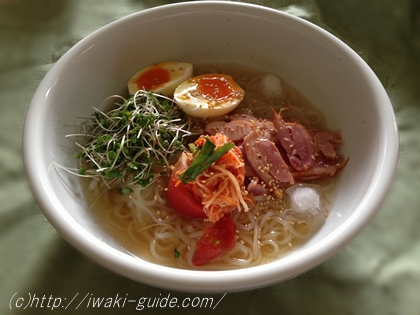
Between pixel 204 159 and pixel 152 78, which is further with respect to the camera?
pixel 152 78

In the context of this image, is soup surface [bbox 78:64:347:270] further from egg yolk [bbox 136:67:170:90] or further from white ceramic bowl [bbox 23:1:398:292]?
egg yolk [bbox 136:67:170:90]

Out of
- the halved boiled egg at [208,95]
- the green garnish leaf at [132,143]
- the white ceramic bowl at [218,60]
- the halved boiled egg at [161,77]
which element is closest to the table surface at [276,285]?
the white ceramic bowl at [218,60]

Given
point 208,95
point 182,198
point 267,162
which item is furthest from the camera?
point 208,95

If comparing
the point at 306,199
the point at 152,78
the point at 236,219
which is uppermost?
the point at 152,78

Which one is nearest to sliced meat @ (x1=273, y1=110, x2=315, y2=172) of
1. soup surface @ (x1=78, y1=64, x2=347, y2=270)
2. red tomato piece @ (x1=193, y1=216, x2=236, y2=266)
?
soup surface @ (x1=78, y1=64, x2=347, y2=270)

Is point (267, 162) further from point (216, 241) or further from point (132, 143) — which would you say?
point (132, 143)

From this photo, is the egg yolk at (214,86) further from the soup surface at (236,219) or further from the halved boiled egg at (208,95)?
the soup surface at (236,219)

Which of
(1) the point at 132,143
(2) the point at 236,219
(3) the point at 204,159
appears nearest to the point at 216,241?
(2) the point at 236,219
